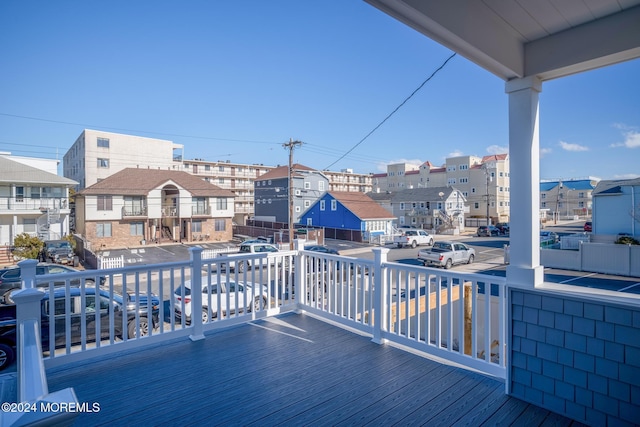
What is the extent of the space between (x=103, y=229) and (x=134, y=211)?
2.19m

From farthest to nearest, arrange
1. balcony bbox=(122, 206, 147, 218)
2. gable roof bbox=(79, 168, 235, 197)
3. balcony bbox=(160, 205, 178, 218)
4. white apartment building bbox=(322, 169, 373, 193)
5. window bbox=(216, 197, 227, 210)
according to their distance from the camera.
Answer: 1. white apartment building bbox=(322, 169, 373, 193)
2. window bbox=(216, 197, 227, 210)
3. balcony bbox=(160, 205, 178, 218)
4. balcony bbox=(122, 206, 147, 218)
5. gable roof bbox=(79, 168, 235, 197)

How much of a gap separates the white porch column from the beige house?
24156 millimetres

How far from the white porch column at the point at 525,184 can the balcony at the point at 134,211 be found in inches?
979

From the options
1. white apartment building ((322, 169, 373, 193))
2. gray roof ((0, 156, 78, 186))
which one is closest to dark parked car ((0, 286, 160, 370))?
gray roof ((0, 156, 78, 186))

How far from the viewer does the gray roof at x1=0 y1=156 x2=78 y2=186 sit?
14461mm

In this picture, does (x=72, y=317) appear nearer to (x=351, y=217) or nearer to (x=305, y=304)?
(x=305, y=304)

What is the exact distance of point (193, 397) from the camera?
93.3 inches

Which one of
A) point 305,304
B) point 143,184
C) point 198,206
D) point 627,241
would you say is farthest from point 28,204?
point 627,241

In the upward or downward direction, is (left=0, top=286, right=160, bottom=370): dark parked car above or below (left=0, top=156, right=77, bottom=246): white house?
below

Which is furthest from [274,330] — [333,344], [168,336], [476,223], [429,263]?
[476,223]

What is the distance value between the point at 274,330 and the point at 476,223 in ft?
123

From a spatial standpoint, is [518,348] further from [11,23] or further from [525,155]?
[11,23]

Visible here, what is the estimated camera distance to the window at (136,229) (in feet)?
75.5

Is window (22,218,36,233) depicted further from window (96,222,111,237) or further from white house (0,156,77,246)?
window (96,222,111,237)
